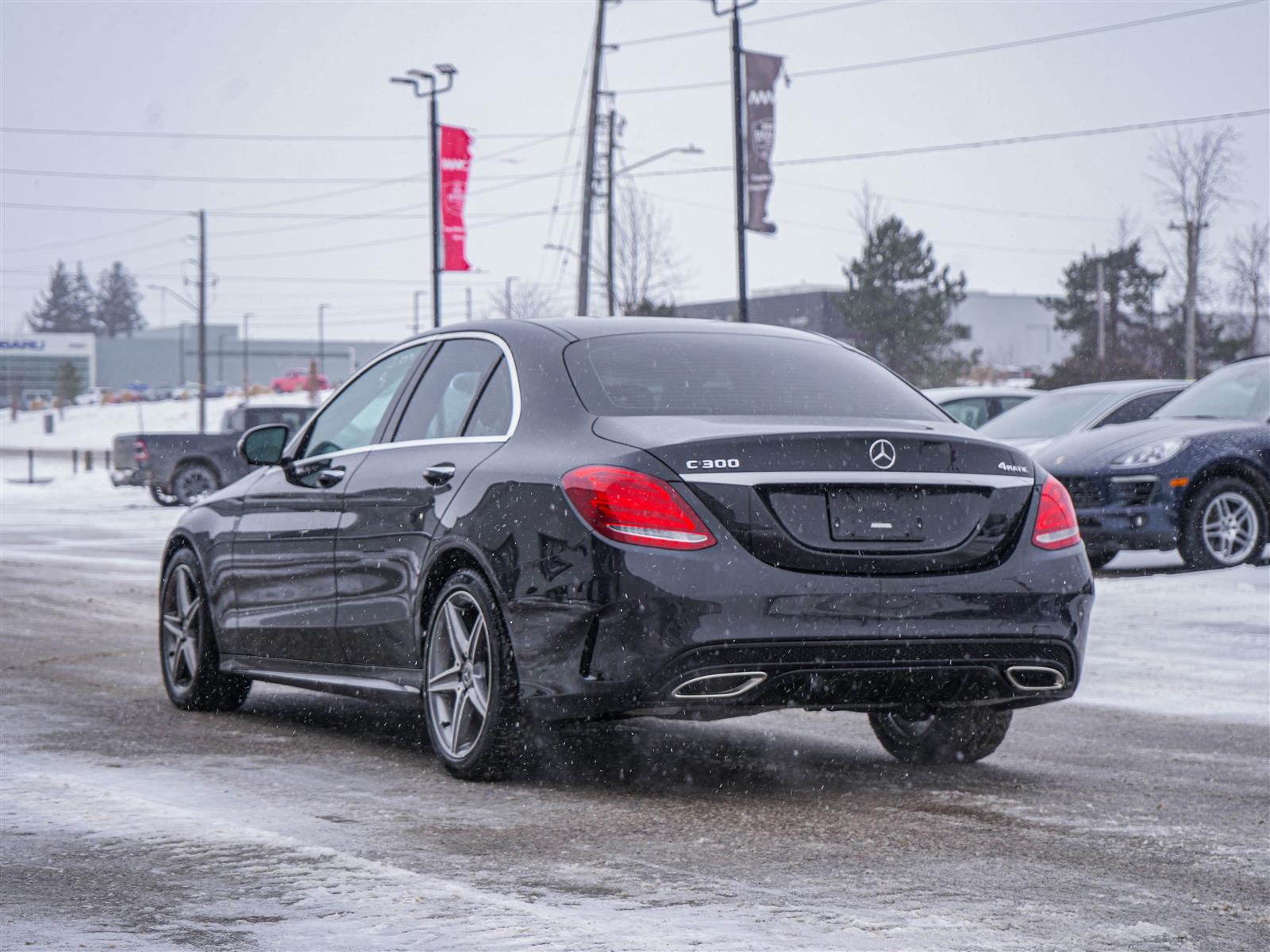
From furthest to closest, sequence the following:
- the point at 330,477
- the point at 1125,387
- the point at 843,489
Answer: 1. the point at 1125,387
2. the point at 330,477
3. the point at 843,489

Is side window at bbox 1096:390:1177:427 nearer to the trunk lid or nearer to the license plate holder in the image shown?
the trunk lid

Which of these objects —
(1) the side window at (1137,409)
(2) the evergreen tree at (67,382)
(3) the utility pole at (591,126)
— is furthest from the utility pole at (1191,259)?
(2) the evergreen tree at (67,382)

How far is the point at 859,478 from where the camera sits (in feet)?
17.3

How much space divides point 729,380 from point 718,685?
1146mm

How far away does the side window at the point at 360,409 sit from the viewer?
6.86 metres

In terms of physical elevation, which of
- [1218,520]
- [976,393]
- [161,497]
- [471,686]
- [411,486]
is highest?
[976,393]

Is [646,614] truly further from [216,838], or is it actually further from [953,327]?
[953,327]

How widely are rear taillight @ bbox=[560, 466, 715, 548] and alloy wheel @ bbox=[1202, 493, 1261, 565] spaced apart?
357 inches

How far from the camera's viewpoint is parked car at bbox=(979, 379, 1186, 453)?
1598cm

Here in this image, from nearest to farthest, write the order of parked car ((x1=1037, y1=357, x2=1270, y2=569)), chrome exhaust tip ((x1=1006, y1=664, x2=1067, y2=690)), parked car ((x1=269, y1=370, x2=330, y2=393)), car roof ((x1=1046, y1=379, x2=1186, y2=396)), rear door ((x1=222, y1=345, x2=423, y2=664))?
chrome exhaust tip ((x1=1006, y1=664, x2=1067, y2=690)) → rear door ((x1=222, y1=345, x2=423, y2=664)) → parked car ((x1=1037, y1=357, x2=1270, y2=569)) → car roof ((x1=1046, y1=379, x2=1186, y2=396)) → parked car ((x1=269, y1=370, x2=330, y2=393))

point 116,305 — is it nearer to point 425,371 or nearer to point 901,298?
point 901,298

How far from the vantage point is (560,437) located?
5.54m

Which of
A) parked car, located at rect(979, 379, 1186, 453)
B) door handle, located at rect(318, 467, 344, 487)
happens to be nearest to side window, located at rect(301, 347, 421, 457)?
door handle, located at rect(318, 467, 344, 487)

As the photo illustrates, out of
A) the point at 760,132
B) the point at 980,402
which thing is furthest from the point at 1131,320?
the point at 980,402
